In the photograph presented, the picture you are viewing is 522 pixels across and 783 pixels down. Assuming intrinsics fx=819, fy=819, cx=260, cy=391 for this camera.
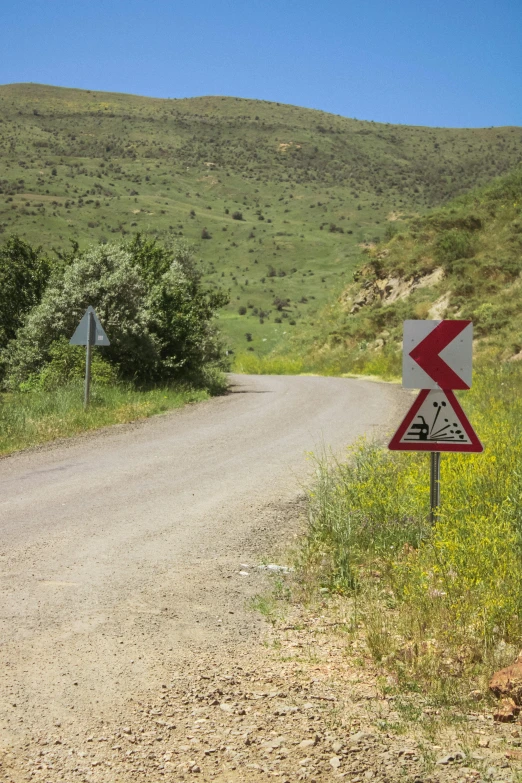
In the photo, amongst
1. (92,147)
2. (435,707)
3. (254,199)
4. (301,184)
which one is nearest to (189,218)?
(254,199)

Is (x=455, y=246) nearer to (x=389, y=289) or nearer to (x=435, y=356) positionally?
(x=389, y=289)

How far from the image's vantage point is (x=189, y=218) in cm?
9181

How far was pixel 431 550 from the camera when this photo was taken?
618cm

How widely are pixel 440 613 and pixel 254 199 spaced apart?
102787 millimetres

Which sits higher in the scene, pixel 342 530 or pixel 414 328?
pixel 414 328

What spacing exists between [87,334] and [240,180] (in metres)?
96.4

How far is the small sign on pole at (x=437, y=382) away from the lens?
640cm

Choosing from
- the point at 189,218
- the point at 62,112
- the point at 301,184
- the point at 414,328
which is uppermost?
the point at 62,112

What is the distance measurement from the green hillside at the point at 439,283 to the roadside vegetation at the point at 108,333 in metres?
11.2

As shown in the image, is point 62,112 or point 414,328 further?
point 62,112

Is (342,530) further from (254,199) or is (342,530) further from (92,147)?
(92,147)

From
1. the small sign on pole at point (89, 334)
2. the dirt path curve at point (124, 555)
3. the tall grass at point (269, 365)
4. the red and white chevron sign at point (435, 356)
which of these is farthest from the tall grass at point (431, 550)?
the tall grass at point (269, 365)

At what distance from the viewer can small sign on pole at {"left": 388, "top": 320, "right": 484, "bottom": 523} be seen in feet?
21.0

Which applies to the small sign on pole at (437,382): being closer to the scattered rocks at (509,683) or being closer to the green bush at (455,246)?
the scattered rocks at (509,683)
